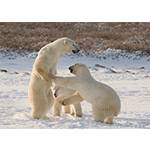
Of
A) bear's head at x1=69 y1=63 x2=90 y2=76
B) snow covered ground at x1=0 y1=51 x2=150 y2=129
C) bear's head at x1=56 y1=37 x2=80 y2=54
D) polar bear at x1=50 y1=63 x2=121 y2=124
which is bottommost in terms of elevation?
snow covered ground at x1=0 y1=51 x2=150 y2=129

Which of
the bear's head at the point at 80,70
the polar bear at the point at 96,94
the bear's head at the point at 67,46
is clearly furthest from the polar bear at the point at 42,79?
the bear's head at the point at 80,70

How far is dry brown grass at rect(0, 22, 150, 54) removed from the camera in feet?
53.6

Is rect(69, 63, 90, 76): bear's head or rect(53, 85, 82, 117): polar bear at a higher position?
rect(69, 63, 90, 76): bear's head

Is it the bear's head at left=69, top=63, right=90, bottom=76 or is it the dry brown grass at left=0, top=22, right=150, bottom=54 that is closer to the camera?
the bear's head at left=69, top=63, right=90, bottom=76

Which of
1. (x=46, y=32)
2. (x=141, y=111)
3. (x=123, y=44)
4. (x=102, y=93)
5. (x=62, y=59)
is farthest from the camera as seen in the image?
(x=46, y=32)

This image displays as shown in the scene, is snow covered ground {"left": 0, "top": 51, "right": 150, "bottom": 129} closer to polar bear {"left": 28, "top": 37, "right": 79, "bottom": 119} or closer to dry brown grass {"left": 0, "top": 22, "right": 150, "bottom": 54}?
polar bear {"left": 28, "top": 37, "right": 79, "bottom": 119}

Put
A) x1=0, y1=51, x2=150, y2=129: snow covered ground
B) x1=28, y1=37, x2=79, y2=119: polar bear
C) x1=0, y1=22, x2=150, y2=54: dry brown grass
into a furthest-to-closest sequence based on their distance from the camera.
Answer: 1. x1=0, y1=22, x2=150, y2=54: dry brown grass
2. x1=28, y1=37, x2=79, y2=119: polar bear
3. x1=0, y1=51, x2=150, y2=129: snow covered ground

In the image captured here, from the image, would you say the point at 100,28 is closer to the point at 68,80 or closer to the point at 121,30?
the point at 121,30

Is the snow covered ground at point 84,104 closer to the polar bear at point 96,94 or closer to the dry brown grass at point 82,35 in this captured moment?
the polar bear at point 96,94

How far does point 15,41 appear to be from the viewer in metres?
17.0

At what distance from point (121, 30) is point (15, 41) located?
9.44 m

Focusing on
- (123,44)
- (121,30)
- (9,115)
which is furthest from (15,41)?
(9,115)

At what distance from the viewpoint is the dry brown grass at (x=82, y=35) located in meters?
16.3

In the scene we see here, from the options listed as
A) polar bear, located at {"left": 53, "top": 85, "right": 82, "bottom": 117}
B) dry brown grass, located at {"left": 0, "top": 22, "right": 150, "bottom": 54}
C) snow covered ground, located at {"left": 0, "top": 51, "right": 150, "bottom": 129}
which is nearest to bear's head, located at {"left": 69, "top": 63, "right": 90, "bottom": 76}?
polar bear, located at {"left": 53, "top": 85, "right": 82, "bottom": 117}
